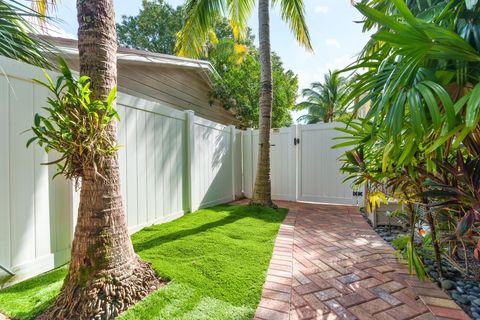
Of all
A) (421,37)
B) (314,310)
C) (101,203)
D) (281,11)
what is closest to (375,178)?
(314,310)

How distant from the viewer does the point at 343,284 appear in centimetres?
207

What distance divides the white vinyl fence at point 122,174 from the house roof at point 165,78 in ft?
6.06

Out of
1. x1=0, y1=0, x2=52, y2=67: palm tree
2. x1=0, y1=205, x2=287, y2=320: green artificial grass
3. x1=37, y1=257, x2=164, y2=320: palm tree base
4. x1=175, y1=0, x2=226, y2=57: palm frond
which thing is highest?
x1=175, y1=0, x2=226, y2=57: palm frond

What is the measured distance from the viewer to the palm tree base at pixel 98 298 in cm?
153

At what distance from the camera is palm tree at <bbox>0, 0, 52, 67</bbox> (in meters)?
1.60

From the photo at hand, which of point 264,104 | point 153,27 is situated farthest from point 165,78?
point 153,27

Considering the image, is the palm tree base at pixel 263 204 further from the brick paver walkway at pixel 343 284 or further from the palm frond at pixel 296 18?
the palm frond at pixel 296 18

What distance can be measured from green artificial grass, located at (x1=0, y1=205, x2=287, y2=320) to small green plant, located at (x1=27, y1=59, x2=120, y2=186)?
39.2 inches

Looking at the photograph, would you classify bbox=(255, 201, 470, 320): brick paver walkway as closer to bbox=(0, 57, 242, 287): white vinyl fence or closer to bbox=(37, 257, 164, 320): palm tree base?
bbox=(37, 257, 164, 320): palm tree base

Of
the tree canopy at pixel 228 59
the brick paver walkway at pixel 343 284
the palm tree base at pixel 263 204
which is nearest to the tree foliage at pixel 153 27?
the tree canopy at pixel 228 59

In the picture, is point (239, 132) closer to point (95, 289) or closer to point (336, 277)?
point (336, 277)

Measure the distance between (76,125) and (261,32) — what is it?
4206 mm

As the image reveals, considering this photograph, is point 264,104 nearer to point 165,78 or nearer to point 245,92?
point 165,78

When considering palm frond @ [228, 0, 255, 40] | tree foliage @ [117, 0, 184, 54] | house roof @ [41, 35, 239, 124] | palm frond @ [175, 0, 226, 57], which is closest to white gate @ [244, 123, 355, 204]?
house roof @ [41, 35, 239, 124]
